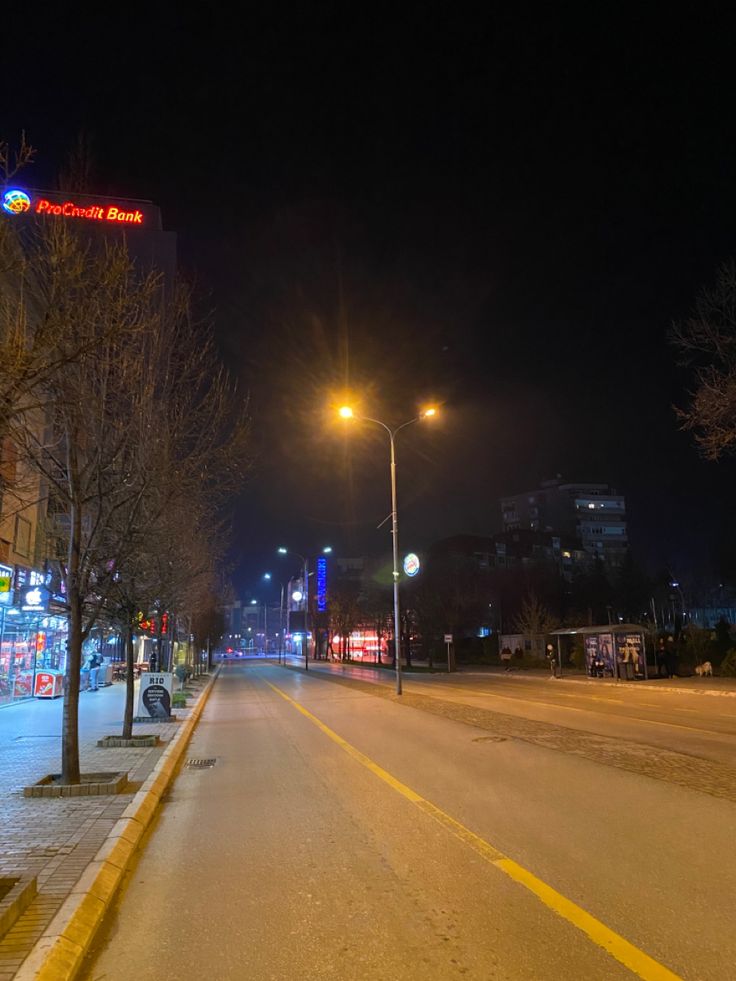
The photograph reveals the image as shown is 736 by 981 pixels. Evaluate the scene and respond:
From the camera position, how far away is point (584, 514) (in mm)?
A: 134375

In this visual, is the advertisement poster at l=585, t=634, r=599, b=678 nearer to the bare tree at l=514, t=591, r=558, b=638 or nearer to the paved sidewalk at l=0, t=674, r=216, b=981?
the bare tree at l=514, t=591, r=558, b=638

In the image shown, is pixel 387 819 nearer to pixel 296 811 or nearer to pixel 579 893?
pixel 296 811

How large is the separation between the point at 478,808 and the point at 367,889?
2787 mm

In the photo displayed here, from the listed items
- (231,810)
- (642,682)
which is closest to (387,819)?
(231,810)

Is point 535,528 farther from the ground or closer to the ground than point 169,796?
farther from the ground

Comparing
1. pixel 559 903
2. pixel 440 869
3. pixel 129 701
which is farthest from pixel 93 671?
pixel 559 903

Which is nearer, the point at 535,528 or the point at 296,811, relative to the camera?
the point at 296,811

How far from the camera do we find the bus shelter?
32219mm

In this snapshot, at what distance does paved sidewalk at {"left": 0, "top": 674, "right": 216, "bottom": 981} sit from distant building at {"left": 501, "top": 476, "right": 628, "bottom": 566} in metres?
124

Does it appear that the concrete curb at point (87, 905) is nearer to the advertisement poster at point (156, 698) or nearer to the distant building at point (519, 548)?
the advertisement poster at point (156, 698)

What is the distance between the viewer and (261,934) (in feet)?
14.5

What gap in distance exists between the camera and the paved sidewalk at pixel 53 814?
447 centimetres

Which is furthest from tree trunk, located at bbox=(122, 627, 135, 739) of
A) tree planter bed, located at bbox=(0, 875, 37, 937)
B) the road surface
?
tree planter bed, located at bbox=(0, 875, 37, 937)

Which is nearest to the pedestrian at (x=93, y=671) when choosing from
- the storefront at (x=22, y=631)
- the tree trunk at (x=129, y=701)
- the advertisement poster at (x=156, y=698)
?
the storefront at (x=22, y=631)
